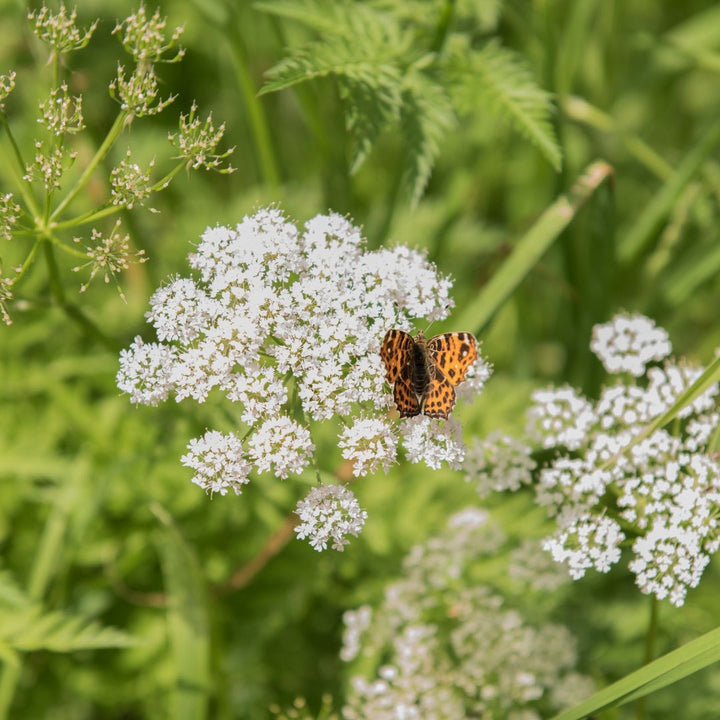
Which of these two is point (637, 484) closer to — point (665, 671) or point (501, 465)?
point (501, 465)

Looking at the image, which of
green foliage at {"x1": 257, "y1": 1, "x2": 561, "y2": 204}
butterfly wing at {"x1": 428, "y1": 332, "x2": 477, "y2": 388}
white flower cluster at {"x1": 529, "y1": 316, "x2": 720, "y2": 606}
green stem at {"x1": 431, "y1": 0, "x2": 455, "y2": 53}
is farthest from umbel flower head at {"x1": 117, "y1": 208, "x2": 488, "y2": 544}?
green stem at {"x1": 431, "y1": 0, "x2": 455, "y2": 53}

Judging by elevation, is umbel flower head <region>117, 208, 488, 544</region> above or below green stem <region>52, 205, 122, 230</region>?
below

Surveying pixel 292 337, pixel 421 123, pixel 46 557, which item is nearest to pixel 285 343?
pixel 292 337

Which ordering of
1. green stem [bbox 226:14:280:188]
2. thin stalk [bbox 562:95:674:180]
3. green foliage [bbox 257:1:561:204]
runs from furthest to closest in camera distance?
thin stalk [bbox 562:95:674:180] → green stem [bbox 226:14:280:188] → green foliage [bbox 257:1:561:204]

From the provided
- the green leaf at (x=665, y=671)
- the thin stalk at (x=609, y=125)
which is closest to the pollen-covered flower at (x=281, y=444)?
the green leaf at (x=665, y=671)

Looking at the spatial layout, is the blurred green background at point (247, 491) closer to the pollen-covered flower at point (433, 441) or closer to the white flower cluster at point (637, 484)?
the white flower cluster at point (637, 484)

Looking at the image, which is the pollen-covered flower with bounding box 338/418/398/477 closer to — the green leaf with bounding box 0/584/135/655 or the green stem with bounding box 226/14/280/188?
the green leaf with bounding box 0/584/135/655

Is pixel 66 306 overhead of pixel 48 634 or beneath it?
overhead
